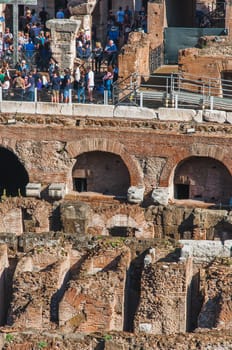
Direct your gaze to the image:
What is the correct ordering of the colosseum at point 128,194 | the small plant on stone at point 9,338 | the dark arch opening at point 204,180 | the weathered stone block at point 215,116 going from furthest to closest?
the dark arch opening at point 204,180 → the weathered stone block at point 215,116 → the colosseum at point 128,194 → the small plant on stone at point 9,338

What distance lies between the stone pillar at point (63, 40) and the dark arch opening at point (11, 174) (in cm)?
404

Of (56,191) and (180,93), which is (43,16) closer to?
(180,93)

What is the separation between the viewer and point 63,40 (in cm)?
6831

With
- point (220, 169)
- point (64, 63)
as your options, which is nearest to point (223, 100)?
point (220, 169)

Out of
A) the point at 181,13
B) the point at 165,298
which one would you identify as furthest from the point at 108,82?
the point at 165,298

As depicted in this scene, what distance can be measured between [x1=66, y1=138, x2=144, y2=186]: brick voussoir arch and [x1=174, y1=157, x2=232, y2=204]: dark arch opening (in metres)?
1.39

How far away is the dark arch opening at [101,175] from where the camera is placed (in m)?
64.0

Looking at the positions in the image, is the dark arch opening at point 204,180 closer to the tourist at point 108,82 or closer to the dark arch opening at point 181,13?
the tourist at point 108,82

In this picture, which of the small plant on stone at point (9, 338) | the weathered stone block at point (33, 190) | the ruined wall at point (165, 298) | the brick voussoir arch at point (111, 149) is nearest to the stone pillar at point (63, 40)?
the brick voussoir arch at point (111, 149)

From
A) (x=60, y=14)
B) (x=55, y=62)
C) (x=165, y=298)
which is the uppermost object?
(x=60, y=14)

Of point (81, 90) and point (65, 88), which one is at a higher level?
point (65, 88)

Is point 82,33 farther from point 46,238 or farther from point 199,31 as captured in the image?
point 46,238

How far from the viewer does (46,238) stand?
186 feet

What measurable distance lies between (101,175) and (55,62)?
5872mm
